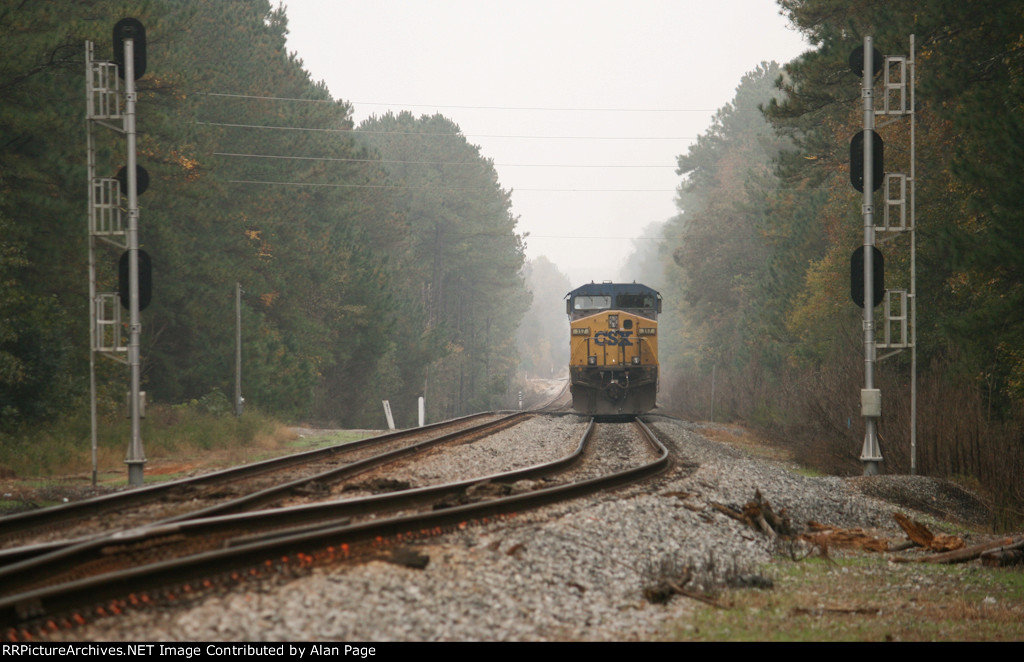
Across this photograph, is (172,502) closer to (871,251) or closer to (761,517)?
(761,517)

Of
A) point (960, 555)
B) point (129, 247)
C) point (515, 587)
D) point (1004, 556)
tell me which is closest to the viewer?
point (515, 587)

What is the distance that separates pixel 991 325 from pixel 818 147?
1452 centimetres

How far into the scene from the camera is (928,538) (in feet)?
32.3

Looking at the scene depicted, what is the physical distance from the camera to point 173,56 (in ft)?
93.2

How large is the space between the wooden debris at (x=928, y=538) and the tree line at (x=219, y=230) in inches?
590

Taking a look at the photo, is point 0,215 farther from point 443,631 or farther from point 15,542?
point 443,631

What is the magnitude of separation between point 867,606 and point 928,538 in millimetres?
3409

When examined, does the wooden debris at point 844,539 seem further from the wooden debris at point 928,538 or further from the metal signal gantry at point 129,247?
the metal signal gantry at point 129,247

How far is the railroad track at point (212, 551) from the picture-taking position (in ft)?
17.0

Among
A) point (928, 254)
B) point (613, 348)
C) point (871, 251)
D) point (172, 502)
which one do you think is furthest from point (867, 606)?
point (613, 348)

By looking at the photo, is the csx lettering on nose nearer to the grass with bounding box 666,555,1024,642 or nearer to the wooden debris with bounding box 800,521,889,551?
the wooden debris with bounding box 800,521,889,551

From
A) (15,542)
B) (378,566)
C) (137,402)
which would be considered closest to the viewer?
(378,566)

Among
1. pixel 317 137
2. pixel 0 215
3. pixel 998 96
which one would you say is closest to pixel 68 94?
pixel 0 215

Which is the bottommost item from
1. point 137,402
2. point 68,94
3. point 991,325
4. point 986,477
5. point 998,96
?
point 986,477
